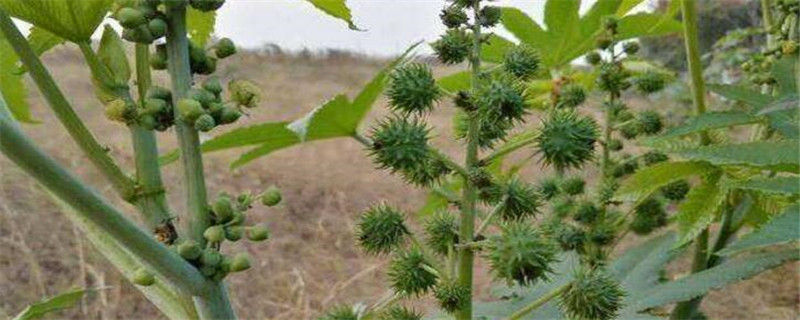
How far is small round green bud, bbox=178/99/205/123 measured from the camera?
0.82 m

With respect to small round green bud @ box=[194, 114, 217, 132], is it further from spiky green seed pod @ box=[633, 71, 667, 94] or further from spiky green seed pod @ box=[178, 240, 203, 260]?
spiky green seed pod @ box=[633, 71, 667, 94]

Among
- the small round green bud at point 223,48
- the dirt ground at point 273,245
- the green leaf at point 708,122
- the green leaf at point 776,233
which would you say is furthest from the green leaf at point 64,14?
the dirt ground at point 273,245

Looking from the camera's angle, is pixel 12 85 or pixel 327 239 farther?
pixel 327 239

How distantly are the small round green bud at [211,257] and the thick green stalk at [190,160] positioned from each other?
21 millimetres

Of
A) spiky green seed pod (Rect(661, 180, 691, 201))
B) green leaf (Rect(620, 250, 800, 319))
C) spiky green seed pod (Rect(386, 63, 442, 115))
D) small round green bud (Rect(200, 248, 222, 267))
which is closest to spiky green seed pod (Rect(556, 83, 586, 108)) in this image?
spiky green seed pod (Rect(661, 180, 691, 201))

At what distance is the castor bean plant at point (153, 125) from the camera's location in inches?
32.6

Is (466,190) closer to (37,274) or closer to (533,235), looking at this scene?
(533,235)

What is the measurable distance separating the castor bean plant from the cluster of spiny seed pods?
110 cm

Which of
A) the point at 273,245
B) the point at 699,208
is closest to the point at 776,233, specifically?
the point at 699,208

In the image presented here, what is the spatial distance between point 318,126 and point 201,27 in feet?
0.60

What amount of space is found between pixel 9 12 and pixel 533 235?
1.69 ft

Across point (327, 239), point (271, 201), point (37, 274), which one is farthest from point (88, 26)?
point (327, 239)

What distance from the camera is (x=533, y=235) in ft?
3.09

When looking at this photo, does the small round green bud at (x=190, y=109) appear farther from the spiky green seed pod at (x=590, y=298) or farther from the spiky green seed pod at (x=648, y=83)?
the spiky green seed pod at (x=648, y=83)
